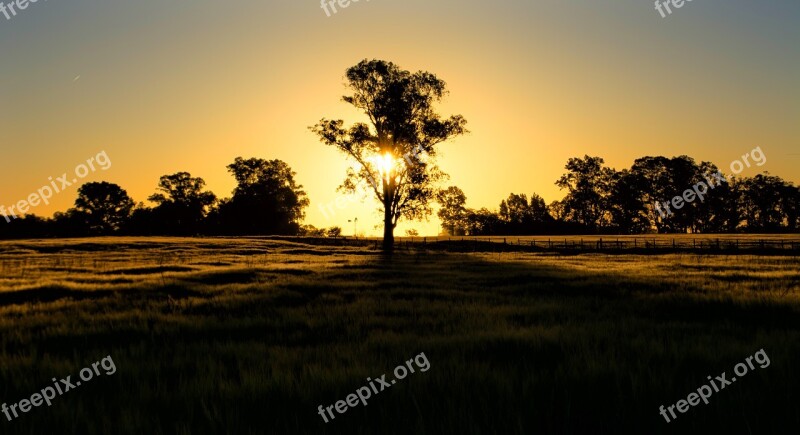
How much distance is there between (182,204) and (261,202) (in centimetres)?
2016

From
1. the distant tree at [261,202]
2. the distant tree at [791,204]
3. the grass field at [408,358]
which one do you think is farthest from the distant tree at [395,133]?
the distant tree at [791,204]

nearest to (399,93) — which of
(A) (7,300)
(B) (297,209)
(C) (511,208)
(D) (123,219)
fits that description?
(A) (7,300)

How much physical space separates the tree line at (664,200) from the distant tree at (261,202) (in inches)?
2741

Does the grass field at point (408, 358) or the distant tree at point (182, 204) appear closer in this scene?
the grass field at point (408, 358)

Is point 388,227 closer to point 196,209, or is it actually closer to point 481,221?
point 196,209

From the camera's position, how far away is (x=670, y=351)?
23.5 ft

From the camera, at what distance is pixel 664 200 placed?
432ft

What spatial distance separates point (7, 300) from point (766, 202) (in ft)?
540

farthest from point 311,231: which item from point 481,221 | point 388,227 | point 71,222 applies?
point 388,227

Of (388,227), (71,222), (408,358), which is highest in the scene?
(71,222)

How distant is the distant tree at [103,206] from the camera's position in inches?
4877

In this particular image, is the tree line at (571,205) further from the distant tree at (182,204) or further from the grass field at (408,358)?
the grass field at (408,358)

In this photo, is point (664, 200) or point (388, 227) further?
point (664, 200)

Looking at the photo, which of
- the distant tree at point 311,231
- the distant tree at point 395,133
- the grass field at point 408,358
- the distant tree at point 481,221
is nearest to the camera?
the grass field at point 408,358
